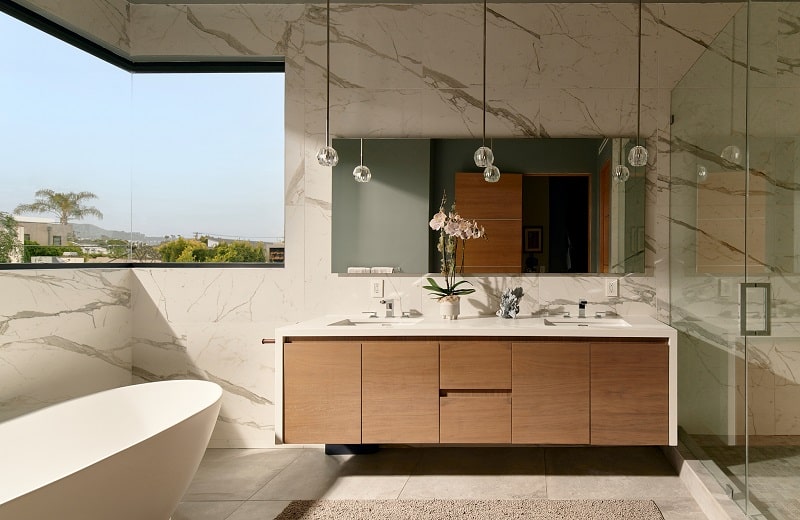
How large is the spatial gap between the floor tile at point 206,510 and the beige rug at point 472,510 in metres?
0.27

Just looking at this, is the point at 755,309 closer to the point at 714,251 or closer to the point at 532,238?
the point at 714,251

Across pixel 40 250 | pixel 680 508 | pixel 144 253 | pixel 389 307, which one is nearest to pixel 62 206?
pixel 40 250

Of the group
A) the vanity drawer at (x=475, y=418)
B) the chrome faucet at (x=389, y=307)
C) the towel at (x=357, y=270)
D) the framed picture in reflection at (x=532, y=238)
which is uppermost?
the framed picture in reflection at (x=532, y=238)

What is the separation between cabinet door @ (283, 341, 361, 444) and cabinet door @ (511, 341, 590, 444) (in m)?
0.80

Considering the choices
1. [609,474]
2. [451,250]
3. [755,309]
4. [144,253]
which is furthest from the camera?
[144,253]

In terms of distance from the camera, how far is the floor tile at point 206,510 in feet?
8.39

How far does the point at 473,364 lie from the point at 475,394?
15cm

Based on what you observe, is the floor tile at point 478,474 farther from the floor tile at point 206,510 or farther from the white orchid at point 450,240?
the white orchid at point 450,240

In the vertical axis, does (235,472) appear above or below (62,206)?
below

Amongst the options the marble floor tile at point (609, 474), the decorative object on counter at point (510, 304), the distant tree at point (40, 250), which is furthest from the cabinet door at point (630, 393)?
the distant tree at point (40, 250)

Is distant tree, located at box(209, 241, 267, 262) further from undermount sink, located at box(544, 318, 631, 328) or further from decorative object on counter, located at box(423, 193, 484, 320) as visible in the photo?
undermount sink, located at box(544, 318, 631, 328)

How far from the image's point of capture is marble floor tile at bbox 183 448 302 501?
111 inches

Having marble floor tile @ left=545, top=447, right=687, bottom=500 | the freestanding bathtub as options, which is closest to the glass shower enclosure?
marble floor tile @ left=545, top=447, right=687, bottom=500

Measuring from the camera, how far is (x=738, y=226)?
2139 millimetres
